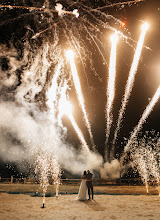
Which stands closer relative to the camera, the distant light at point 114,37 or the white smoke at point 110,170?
the distant light at point 114,37

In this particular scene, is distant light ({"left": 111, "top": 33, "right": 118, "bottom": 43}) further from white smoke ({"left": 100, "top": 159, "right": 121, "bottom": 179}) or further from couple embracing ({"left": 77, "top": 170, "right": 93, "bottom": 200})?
white smoke ({"left": 100, "top": 159, "right": 121, "bottom": 179})

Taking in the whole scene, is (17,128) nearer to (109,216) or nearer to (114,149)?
(109,216)

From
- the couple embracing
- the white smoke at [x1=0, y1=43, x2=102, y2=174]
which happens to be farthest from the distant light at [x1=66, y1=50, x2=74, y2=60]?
the couple embracing

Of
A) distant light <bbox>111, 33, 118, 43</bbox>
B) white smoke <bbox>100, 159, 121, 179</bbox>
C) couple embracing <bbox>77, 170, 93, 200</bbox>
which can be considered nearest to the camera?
couple embracing <bbox>77, 170, 93, 200</bbox>

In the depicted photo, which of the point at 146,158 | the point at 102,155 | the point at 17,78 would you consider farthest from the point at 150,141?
the point at 17,78

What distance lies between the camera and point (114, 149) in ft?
124

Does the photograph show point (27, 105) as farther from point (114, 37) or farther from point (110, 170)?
point (110, 170)

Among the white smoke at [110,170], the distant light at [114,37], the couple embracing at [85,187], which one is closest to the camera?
the couple embracing at [85,187]

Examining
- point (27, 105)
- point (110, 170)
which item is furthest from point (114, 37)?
point (110, 170)

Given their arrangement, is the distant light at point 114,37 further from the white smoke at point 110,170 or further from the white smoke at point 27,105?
the white smoke at point 110,170

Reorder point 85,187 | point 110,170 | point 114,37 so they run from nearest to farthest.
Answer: point 85,187, point 114,37, point 110,170

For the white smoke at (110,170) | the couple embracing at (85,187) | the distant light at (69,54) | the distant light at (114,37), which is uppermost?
the distant light at (114,37)

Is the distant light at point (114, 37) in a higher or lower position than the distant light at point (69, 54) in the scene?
higher

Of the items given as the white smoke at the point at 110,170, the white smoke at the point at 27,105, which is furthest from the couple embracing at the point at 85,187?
the white smoke at the point at 110,170
